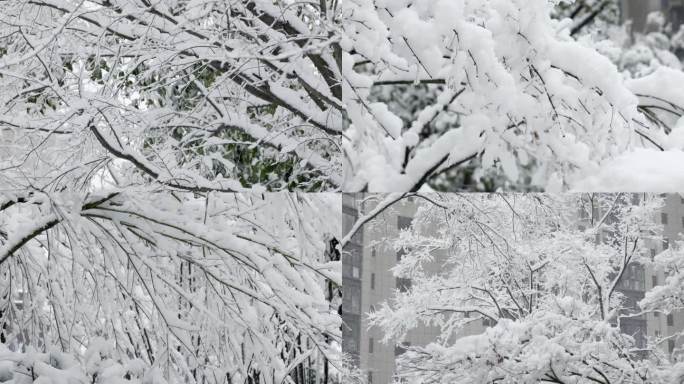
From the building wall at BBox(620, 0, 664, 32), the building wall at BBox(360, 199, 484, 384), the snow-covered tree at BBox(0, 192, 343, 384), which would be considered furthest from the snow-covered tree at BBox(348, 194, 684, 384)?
the building wall at BBox(620, 0, 664, 32)

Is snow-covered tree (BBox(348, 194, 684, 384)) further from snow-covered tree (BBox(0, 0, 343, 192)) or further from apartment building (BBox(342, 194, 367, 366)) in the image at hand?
snow-covered tree (BBox(0, 0, 343, 192))

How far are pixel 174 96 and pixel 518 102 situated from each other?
0.97 m

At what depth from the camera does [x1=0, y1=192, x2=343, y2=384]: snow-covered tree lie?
2309 millimetres

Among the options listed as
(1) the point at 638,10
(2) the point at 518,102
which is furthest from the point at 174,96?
(1) the point at 638,10

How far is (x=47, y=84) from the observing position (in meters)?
2.38

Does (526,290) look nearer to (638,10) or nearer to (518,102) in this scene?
(518,102)

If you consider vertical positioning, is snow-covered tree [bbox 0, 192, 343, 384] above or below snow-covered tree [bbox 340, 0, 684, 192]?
below

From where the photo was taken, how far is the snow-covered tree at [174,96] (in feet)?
7.27

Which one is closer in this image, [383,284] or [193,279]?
[383,284]

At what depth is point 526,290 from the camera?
2070 millimetres

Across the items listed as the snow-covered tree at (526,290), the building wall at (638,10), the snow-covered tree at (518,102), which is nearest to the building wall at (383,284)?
the snow-covered tree at (526,290)

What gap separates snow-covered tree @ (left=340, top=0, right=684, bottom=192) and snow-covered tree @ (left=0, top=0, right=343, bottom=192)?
→ 233 mm

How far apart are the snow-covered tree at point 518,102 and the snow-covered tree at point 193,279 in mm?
355

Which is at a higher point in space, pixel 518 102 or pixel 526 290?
pixel 518 102
